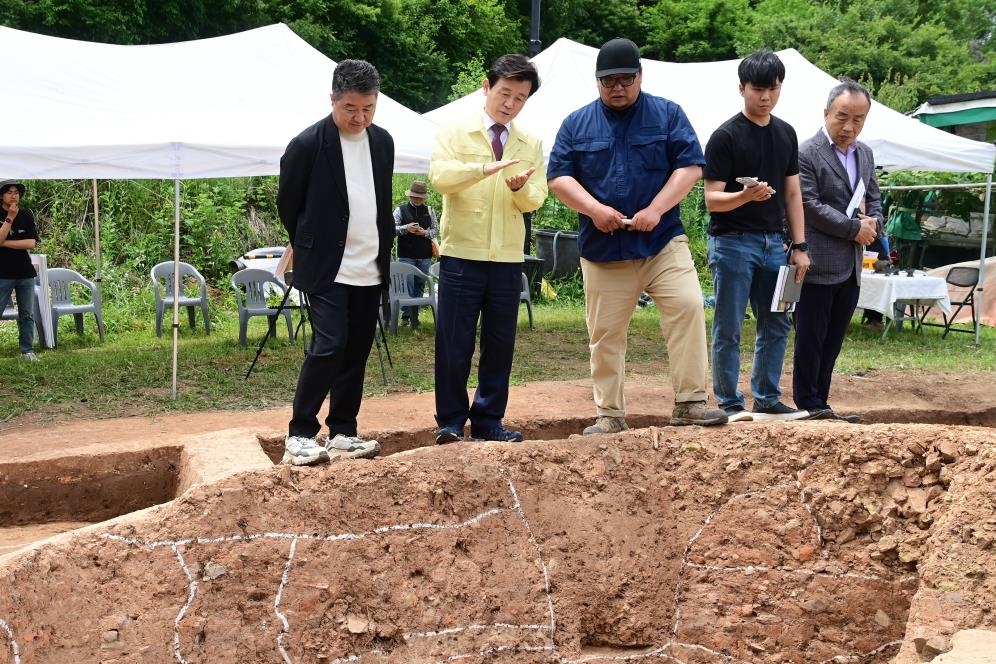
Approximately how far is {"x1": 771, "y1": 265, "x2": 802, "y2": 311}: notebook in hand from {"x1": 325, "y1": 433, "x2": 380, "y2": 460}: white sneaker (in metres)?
2.20

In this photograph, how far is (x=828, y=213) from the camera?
5289mm

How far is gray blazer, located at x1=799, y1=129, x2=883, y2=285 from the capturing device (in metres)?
5.30

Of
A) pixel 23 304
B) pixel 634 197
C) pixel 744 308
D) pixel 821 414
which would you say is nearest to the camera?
pixel 634 197

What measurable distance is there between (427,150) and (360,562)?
4520 millimetres

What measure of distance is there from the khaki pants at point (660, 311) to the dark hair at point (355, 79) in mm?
1355

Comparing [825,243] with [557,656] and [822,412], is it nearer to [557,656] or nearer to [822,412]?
[822,412]

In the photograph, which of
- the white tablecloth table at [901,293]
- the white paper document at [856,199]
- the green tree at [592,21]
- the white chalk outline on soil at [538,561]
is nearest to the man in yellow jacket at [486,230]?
the white chalk outline on soil at [538,561]

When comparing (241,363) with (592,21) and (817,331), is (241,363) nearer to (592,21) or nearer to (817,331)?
(817,331)

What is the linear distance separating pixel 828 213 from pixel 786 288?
0.57 meters

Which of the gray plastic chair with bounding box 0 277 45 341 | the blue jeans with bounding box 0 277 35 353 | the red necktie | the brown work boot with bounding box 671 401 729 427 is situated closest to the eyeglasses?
the red necktie

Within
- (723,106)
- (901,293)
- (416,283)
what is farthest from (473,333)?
(901,293)

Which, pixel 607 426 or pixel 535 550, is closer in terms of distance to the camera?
pixel 535 550

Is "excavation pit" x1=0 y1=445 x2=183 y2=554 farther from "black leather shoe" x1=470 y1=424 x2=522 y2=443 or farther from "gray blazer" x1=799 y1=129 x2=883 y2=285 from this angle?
"gray blazer" x1=799 y1=129 x2=883 y2=285

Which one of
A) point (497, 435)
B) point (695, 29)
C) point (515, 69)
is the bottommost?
point (497, 435)
